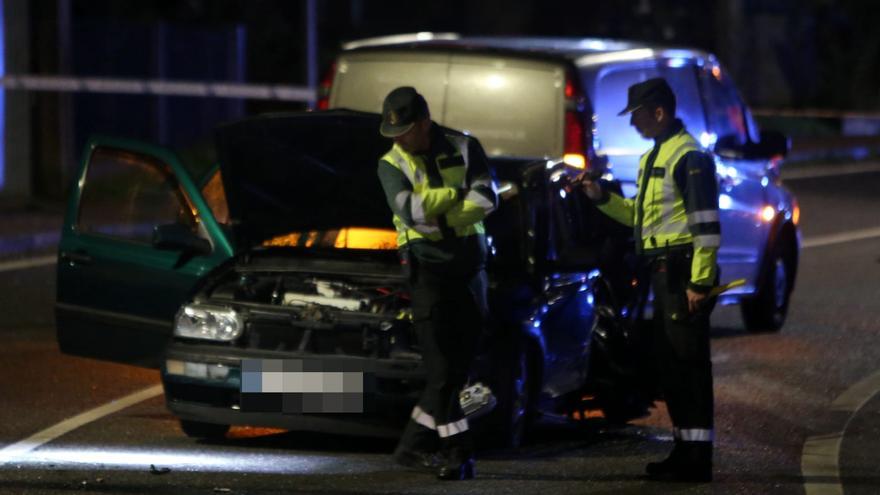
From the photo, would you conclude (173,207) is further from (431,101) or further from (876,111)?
(876,111)

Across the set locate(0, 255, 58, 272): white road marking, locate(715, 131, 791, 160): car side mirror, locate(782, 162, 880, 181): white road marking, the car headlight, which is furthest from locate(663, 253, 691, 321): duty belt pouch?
locate(782, 162, 880, 181): white road marking

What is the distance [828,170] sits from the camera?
25.3m

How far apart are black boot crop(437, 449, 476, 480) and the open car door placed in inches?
76.3

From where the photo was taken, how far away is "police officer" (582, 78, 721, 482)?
7762 millimetres

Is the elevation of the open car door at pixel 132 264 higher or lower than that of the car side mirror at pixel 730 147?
lower

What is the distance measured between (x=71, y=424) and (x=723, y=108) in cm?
532

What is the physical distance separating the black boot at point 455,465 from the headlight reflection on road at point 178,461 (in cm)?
44

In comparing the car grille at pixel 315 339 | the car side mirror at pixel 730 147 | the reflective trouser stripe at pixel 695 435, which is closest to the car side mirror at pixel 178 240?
the car grille at pixel 315 339

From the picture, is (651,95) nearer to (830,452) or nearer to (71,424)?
(830,452)

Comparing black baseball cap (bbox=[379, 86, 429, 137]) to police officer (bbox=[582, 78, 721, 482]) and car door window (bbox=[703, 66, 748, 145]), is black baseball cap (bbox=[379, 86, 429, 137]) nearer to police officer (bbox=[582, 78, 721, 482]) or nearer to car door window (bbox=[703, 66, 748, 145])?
police officer (bbox=[582, 78, 721, 482])

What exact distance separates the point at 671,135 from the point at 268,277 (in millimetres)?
1902

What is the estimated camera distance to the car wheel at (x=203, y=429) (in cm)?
848

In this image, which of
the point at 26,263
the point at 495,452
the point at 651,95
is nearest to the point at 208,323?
the point at 495,452

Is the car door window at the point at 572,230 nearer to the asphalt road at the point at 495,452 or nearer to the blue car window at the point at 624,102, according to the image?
the asphalt road at the point at 495,452
